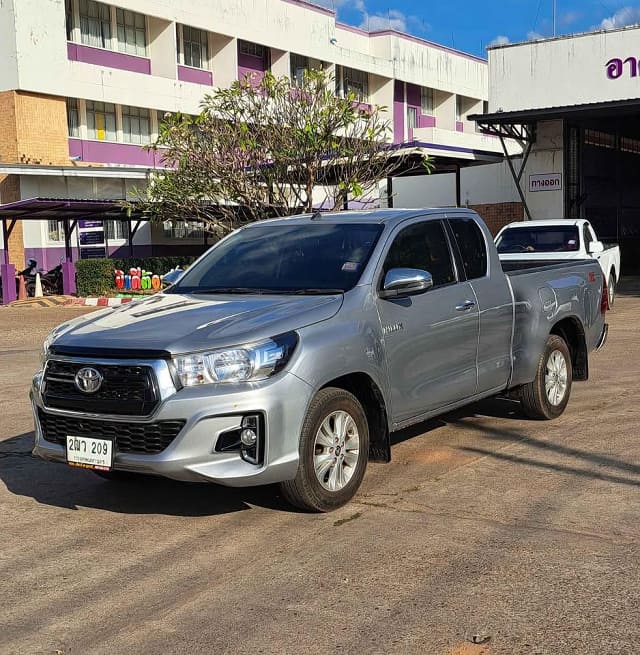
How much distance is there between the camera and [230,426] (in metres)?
5.11

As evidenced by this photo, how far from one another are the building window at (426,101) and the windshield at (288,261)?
47.0 m

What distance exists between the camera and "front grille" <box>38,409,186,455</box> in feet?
16.9

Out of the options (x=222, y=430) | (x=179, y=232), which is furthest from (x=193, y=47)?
(x=222, y=430)

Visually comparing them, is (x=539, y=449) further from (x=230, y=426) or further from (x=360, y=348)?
(x=230, y=426)

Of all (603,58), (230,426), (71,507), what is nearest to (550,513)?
(230,426)

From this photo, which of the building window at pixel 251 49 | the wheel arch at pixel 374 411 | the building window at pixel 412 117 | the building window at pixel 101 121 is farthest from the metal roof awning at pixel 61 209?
the building window at pixel 412 117

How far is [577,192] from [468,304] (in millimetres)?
22709

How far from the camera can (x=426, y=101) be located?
173 feet

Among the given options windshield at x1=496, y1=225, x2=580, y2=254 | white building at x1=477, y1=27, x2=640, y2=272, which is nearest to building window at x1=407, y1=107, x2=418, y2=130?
white building at x1=477, y1=27, x2=640, y2=272

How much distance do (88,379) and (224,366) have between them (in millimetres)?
826

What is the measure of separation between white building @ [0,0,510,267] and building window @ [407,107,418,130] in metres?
4.19

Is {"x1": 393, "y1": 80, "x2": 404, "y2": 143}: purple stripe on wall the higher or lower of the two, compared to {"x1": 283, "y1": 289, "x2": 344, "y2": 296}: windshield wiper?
higher

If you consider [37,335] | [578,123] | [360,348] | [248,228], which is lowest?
[37,335]

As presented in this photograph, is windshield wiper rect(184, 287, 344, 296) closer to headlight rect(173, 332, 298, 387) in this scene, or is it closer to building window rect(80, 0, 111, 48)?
headlight rect(173, 332, 298, 387)
